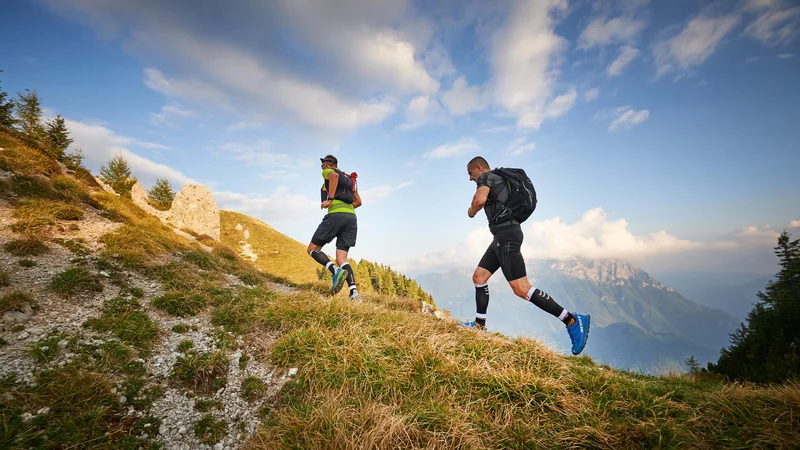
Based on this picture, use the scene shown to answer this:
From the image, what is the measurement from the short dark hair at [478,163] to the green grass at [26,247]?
9.79 meters

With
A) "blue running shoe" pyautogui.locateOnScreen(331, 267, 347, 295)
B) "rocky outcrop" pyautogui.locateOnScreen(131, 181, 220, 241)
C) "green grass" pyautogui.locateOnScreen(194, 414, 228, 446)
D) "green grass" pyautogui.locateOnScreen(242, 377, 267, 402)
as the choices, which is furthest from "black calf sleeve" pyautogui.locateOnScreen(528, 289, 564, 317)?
"rocky outcrop" pyautogui.locateOnScreen(131, 181, 220, 241)

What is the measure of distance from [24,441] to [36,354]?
69.8 inches

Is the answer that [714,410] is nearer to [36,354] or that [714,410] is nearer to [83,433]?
[83,433]

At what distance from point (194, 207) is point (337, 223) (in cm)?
2339

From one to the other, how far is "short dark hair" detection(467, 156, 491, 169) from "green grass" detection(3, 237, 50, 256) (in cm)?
979

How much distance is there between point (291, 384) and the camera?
394cm

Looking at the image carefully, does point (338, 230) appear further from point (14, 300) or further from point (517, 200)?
point (14, 300)

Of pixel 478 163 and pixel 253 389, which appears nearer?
pixel 253 389

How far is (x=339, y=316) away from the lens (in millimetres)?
5652

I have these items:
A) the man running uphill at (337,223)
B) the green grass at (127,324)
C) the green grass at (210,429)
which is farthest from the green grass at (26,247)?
the green grass at (210,429)

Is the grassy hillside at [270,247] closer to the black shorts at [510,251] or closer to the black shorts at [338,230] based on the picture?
the black shorts at [338,230]

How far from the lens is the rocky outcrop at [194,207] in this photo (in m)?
23.0

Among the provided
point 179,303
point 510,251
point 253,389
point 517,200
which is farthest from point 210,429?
point 517,200

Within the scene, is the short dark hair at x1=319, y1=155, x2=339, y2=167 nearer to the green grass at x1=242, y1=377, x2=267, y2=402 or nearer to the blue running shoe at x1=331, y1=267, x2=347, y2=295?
the blue running shoe at x1=331, y1=267, x2=347, y2=295
